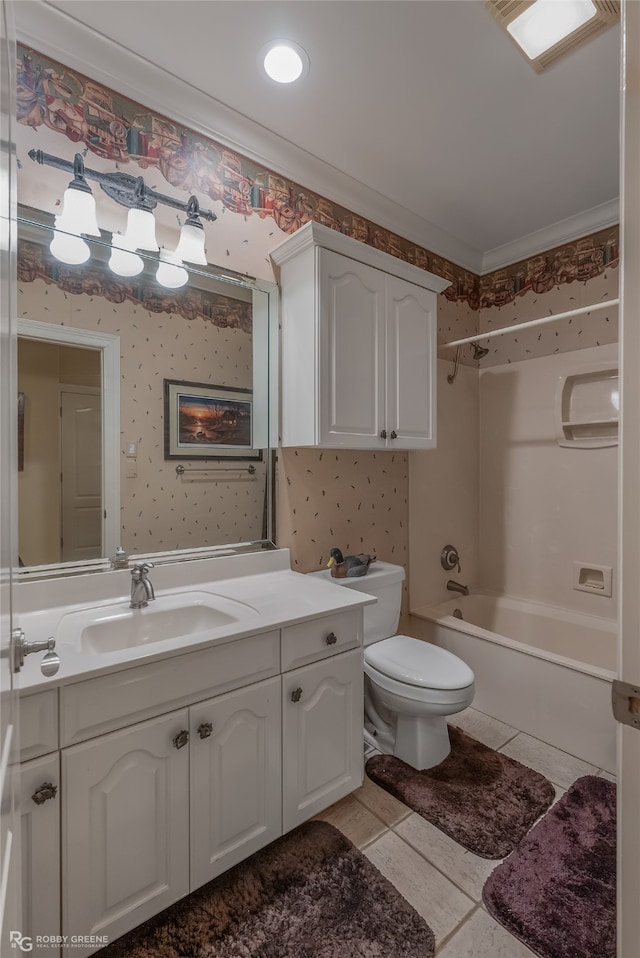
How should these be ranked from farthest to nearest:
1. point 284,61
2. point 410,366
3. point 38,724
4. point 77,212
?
point 410,366 < point 284,61 < point 77,212 < point 38,724

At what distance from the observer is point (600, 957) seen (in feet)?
3.76

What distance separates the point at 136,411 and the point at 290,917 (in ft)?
5.30

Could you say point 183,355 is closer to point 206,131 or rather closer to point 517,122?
point 206,131

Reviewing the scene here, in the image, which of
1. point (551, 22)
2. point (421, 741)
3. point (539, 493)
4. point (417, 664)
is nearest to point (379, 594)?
point (417, 664)

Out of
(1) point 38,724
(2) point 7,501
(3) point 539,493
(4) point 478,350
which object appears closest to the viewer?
(2) point 7,501

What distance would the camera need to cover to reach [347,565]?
204 cm

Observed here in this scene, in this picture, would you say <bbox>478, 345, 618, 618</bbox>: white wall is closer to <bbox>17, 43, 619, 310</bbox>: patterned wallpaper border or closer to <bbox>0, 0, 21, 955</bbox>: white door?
<bbox>17, 43, 619, 310</bbox>: patterned wallpaper border

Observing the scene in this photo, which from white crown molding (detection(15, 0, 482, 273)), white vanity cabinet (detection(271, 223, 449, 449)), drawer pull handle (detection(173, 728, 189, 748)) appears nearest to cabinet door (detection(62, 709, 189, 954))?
drawer pull handle (detection(173, 728, 189, 748))

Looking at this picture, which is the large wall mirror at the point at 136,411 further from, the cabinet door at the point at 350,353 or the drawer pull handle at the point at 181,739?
the drawer pull handle at the point at 181,739

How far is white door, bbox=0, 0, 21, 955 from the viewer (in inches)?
22.2

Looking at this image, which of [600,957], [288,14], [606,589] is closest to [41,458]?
[288,14]

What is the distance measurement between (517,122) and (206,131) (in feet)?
4.15

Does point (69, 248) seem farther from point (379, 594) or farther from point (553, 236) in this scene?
point (553, 236)

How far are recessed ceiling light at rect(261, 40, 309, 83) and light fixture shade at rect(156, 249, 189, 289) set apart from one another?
0.72 metres
